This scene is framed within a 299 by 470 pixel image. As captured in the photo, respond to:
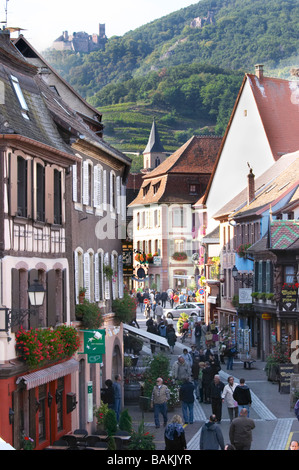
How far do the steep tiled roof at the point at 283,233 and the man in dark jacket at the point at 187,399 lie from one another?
15.9 meters

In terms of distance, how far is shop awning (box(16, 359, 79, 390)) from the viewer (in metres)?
18.6

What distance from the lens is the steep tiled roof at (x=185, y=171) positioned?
8794cm

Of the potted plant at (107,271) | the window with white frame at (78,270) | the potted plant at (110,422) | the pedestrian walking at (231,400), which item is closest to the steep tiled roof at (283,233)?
the potted plant at (107,271)

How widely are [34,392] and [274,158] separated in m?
42.1

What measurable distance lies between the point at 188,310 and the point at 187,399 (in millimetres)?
39206

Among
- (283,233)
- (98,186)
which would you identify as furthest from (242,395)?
(283,233)

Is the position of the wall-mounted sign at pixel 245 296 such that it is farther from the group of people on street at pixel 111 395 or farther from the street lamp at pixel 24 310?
the street lamp at pixel 24 310

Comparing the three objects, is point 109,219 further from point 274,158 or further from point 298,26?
point 298,26

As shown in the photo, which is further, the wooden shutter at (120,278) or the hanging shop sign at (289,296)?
the hanging shop sign at (289,296)

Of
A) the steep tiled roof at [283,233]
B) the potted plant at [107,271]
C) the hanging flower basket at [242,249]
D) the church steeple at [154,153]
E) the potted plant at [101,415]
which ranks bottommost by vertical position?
the potted plant at [101,415]

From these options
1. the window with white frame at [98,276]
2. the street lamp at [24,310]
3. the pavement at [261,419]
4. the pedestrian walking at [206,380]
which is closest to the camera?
the street lamp at [24,310]

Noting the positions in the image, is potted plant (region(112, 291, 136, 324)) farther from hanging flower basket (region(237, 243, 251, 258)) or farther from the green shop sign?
hanging flower basket (region(237, 243, 251, 258))

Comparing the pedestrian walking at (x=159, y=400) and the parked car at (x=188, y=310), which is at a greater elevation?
the parked car at (x=188, y=310)

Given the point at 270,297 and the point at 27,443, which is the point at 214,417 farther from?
the point at 270,297
